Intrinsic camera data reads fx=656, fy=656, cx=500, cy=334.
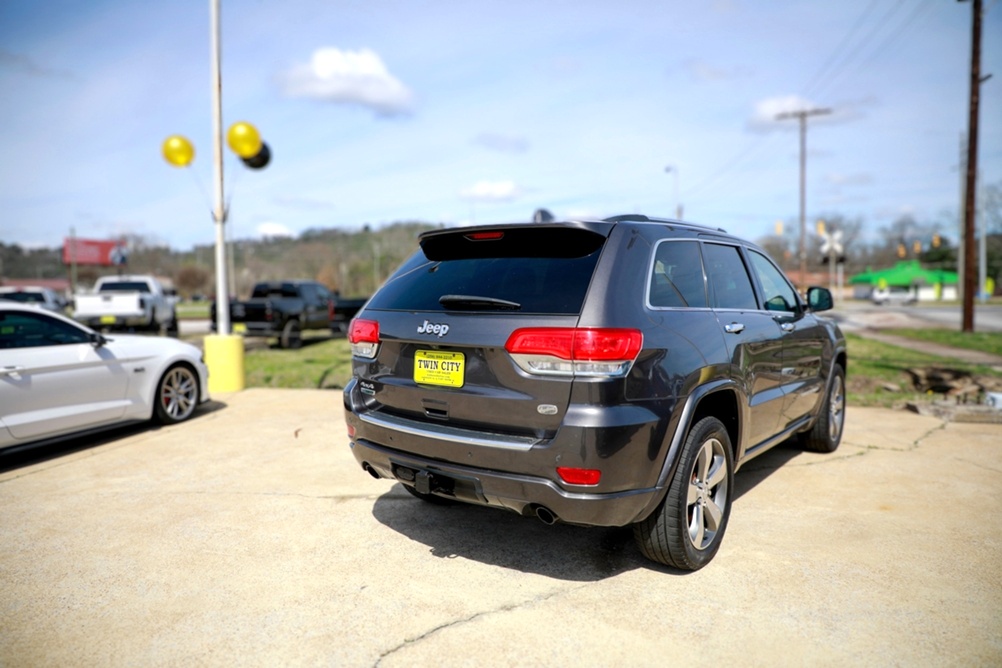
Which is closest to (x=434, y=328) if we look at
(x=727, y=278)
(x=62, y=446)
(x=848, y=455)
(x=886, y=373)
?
(x=727, y=278)

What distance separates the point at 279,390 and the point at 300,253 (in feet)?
256

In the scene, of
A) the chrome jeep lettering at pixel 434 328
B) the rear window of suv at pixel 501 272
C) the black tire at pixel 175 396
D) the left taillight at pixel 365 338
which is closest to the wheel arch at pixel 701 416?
the rear window of suv at pixel 501 272

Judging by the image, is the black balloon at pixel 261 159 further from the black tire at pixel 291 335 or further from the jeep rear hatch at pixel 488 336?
the jeep rear hatch at pixel 488 336

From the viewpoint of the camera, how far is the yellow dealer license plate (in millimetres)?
3258

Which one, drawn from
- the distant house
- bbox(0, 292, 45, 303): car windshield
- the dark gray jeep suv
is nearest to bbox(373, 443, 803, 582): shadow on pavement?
the dark gray jeep suv

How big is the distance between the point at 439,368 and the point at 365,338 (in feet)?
2.09

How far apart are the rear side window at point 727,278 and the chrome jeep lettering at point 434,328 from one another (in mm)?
1630

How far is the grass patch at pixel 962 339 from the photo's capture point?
14.4 meters

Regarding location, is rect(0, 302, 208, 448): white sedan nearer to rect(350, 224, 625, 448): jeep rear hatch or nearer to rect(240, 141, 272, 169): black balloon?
rect(350, 224, 625, 448): jeep rear hatch

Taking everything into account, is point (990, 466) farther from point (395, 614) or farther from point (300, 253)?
point (300, 253)

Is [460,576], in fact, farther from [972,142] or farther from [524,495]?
[972,142]

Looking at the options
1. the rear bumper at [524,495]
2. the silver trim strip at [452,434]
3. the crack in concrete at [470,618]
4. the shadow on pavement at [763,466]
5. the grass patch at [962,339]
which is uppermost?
the silver trim strip at [452,434]

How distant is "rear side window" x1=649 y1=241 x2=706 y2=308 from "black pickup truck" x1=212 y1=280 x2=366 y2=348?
12698 mm

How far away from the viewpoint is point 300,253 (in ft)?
274
